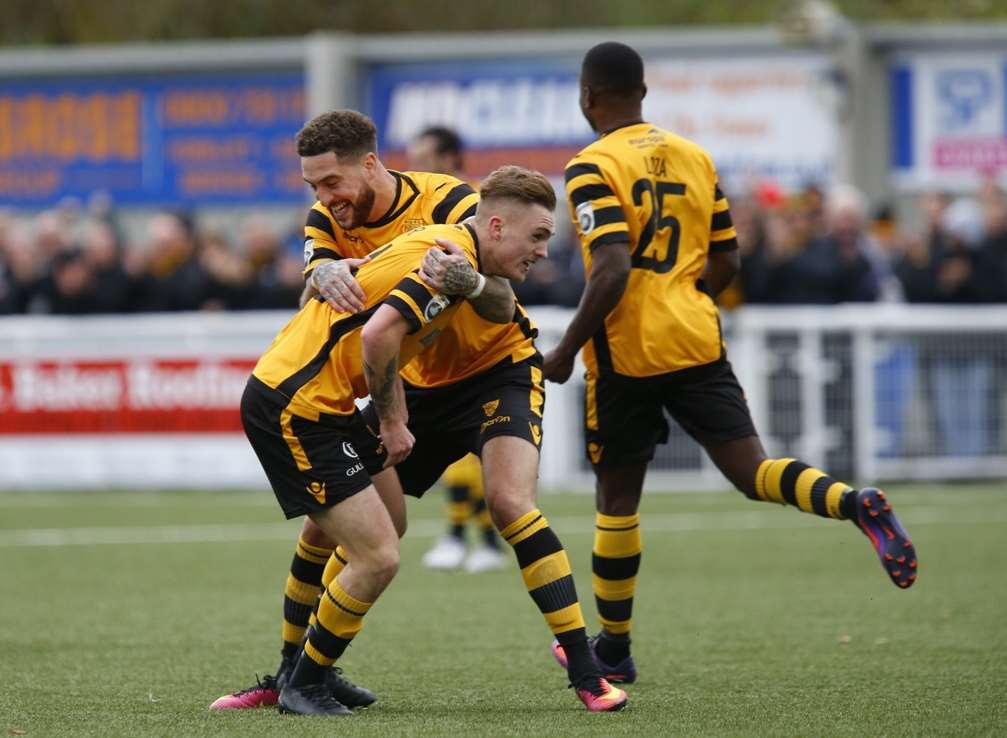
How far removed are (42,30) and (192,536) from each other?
948 inches

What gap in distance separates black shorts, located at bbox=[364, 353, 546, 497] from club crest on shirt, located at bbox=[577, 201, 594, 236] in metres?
0.49

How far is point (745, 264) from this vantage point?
16.1m

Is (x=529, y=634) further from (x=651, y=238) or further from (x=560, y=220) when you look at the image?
(x=560, y=220)

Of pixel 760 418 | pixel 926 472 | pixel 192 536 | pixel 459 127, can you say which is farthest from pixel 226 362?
pixel 459 127

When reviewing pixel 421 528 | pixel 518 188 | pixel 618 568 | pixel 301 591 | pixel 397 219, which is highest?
pixel 518 188

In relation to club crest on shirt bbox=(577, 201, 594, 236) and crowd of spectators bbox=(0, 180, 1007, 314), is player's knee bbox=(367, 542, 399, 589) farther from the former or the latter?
crowd of spectators bbox=(0, 180, 1007, 314)

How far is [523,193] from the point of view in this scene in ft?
21.0

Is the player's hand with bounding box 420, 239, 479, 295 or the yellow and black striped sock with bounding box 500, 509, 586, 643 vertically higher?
the player's hand with bounding box 420, 239, 479, 295

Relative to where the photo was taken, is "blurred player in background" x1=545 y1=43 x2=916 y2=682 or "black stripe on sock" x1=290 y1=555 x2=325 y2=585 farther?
"blurred player in background" x1=545 y1=43 x2=916 y2=682

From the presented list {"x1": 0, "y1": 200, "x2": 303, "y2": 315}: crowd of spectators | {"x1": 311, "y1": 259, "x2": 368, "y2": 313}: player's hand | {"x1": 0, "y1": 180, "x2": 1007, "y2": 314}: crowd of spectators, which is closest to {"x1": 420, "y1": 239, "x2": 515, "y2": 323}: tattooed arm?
{"x1": 311, "y1": 259, "x2": 368, "y2": 313}: player's hand

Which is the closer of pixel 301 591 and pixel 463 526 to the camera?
pixel 301 591

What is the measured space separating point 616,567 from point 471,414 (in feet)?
3.29

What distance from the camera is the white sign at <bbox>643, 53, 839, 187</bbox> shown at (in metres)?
22.2

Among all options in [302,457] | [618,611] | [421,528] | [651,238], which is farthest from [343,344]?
[421,528]
